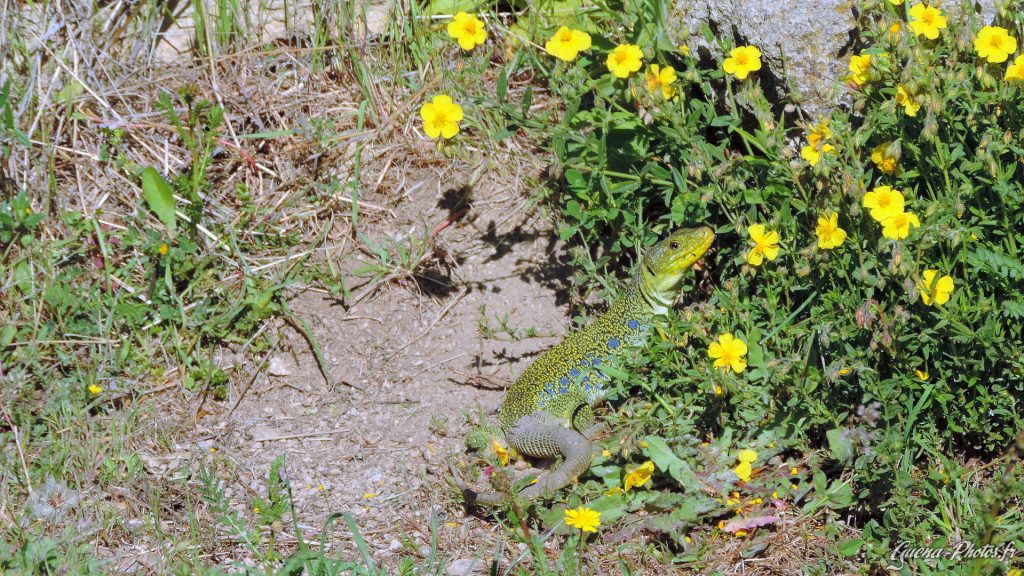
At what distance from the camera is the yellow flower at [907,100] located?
11.5 ft

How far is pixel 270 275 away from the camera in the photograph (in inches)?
202

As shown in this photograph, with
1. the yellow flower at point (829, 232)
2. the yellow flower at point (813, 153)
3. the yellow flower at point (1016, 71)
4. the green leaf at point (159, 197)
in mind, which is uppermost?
the yellow flower at point (1016, 71)

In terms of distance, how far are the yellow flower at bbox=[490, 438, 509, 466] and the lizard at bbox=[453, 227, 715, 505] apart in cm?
6

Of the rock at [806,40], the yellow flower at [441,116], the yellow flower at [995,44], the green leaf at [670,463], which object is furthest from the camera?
the rock at [806,40]

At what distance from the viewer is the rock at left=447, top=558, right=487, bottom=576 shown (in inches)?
147

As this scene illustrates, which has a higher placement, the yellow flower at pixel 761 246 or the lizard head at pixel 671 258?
the yellow flower at pixel 761 246

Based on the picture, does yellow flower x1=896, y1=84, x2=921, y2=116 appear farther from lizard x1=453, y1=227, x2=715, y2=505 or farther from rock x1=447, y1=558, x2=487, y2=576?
rock x1=447, y1=558, x2=487, y2=576

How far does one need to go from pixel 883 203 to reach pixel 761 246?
610mm

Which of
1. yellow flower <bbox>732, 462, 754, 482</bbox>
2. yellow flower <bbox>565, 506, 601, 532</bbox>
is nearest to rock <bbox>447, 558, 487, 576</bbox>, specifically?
yellow flower <bbox>565, 506, 601, 532</bbox>

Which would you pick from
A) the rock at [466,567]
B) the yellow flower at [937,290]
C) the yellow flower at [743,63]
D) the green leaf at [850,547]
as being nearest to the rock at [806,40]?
the yellow flower at [743,63]

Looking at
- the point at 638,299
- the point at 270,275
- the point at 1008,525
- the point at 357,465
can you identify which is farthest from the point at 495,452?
the point at 1008,525

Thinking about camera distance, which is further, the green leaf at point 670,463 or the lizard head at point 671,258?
the lizard head at point 671,258

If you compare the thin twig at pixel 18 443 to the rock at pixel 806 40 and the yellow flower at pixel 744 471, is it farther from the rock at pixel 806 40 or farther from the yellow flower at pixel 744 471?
the rock at pixel 806 40

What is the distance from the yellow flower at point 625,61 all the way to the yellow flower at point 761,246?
0.82 metres
